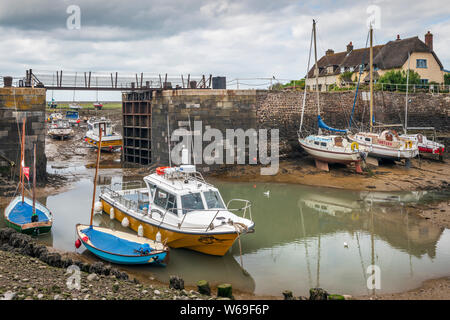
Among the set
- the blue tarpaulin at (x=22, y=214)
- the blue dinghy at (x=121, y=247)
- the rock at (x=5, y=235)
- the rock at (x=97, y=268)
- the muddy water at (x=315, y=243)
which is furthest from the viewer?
the blue tarpaulin at (x=22, y=214)

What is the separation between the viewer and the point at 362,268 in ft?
36.2

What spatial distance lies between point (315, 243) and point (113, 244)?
20.8 feet

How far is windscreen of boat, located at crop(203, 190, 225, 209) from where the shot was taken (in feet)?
39.9

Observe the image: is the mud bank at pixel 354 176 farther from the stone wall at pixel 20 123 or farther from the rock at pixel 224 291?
the rock at pixel 224 291

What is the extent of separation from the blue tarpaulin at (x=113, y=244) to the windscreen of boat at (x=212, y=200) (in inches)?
90.9

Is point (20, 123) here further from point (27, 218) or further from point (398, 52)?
point (398, 52)

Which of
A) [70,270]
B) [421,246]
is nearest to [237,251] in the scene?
[70,270]

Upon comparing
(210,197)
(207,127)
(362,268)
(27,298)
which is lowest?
(362,268)

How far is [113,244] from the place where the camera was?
447 inches

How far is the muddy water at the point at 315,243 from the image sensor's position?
10445 millimetres

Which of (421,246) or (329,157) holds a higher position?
(329,157)

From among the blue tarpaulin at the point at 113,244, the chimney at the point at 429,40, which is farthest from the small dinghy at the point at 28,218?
the chimney at the point at 429,40
